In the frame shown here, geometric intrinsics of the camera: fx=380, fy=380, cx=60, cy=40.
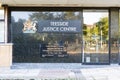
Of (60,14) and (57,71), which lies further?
(60,14)

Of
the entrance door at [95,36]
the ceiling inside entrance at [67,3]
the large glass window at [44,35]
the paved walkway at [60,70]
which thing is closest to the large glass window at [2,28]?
the large glass window at [44,35]

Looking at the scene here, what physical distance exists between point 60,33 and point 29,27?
5.41 ft

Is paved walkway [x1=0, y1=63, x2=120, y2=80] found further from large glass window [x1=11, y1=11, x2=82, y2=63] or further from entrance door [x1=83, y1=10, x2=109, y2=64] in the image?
entrance door [x1=83, y1=10, x2=109, y2=64]

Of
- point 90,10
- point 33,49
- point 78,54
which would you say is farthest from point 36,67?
point 90,10

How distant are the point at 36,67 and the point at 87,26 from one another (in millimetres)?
3426

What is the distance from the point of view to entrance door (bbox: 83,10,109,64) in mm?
19859

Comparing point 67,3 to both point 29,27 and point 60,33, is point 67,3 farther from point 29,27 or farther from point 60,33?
point 29,27

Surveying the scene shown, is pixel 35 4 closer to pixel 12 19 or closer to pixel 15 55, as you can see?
pixel 12 19

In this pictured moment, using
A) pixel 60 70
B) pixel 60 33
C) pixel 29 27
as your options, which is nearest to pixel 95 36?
pixel 60 33

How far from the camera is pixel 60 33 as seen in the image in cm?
1988

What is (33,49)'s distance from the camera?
782 inches

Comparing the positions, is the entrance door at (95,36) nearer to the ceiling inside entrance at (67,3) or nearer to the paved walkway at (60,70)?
the paved walkway at (60,70)

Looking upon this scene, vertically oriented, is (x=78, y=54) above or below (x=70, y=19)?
below

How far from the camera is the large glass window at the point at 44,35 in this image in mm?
19828
